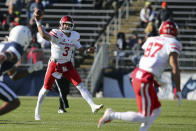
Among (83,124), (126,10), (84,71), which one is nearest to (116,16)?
(126,10)

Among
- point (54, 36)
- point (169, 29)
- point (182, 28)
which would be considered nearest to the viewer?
point (169, 29)

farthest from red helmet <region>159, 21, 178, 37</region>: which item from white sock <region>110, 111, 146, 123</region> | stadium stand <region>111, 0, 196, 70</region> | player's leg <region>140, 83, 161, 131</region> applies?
stadium stand <region>111, 0, 196, 70</region>

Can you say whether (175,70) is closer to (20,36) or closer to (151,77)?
(151,77)

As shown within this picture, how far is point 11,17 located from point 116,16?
4839mm

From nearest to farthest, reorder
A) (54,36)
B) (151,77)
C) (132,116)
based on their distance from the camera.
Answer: (132,116), (151,77), (54,36)

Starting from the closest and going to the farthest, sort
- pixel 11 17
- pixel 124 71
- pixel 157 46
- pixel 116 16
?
pixel 157 46 < pixel 124 71 < pixel 11 17 < pixel 116 16

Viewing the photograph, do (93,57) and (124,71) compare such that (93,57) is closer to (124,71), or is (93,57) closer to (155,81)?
(124,71)

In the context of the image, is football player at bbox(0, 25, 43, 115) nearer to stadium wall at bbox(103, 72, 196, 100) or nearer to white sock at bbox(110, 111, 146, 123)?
white sock at bbox(110, 111, 146, 123)

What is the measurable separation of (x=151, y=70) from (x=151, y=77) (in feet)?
0.34

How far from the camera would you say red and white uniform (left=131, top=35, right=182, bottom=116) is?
7.80m

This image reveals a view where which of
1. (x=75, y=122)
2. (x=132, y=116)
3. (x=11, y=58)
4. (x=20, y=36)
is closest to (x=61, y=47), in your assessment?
(x=75, y=122)

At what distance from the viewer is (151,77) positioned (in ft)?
26.0

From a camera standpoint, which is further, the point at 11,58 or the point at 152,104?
the point at 11,58

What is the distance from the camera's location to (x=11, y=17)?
22719mm
